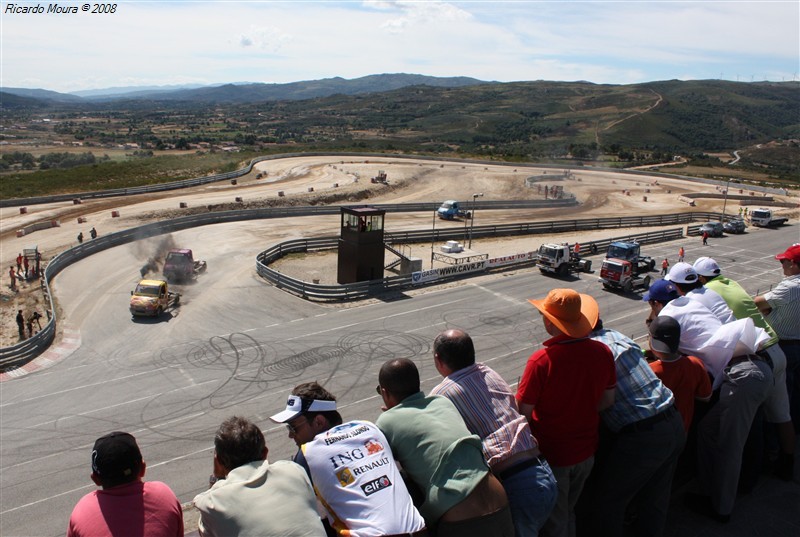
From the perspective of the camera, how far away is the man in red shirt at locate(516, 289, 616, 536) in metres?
4.50

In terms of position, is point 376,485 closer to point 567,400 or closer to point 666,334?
point 567,400

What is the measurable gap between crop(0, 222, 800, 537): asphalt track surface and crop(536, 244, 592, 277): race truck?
27.3 inches

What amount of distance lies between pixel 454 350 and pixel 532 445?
2.98 ft

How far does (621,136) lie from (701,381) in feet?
616

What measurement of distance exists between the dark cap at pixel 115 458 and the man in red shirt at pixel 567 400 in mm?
2833

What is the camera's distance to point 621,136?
17638 centimetres

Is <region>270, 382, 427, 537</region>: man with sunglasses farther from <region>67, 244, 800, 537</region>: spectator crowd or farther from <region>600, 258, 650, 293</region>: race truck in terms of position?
<region>600, 258, 650, 293</region>: race truck

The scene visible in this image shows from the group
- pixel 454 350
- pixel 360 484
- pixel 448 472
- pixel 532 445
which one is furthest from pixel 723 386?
pixel 360 484

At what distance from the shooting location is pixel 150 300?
28.3 metres

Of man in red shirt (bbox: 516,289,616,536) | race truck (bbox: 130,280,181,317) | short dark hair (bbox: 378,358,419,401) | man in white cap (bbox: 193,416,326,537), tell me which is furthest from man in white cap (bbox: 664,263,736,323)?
race truck (bbox: 130,280,181,317)

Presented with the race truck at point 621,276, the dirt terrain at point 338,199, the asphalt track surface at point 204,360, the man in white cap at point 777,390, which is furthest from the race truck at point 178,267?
the man in white cap at point 777,390

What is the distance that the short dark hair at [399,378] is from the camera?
412cm

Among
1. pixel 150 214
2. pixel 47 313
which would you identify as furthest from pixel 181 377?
pixel 150 214

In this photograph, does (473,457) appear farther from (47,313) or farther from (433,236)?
(433,236)
